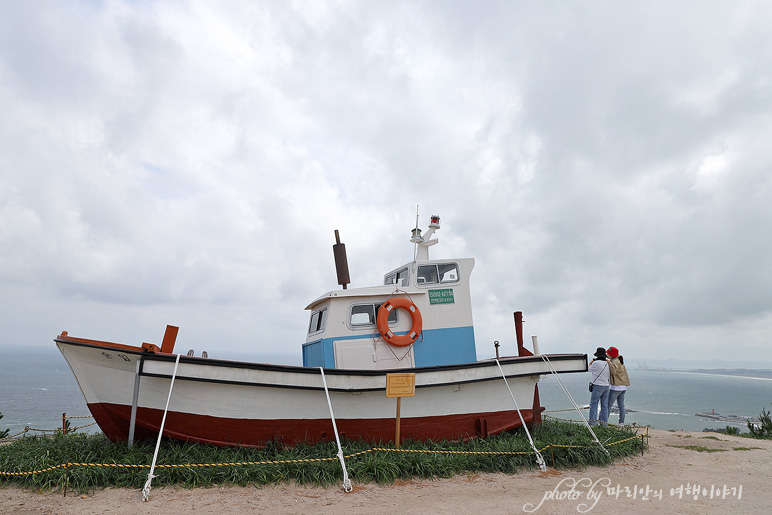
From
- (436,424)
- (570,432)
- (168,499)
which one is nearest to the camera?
(168,499)

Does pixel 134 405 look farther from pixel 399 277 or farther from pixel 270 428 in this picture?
pixel 399 277

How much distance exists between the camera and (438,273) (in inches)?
321

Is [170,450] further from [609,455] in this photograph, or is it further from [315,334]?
[609,455]

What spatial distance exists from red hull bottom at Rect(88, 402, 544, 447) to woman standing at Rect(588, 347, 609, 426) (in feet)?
8.01

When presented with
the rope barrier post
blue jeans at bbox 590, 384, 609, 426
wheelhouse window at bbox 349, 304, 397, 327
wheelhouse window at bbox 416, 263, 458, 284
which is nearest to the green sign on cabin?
wheelhouse window at bbox 416, 263, 458, 284

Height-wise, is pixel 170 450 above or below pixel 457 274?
below

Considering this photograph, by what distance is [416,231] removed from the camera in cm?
871

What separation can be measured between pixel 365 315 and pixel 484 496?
334 centimetres

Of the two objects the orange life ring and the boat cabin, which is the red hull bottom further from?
the orange life ring

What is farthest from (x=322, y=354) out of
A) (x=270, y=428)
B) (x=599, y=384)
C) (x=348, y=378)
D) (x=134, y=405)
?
(x=599, y=384)

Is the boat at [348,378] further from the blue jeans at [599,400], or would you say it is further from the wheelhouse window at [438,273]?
the blue jeans at [599,400]

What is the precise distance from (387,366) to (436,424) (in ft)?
3.83

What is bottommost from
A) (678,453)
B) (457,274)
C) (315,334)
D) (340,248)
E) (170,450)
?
(678,453)

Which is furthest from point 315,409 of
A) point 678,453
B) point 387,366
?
point 678,453
